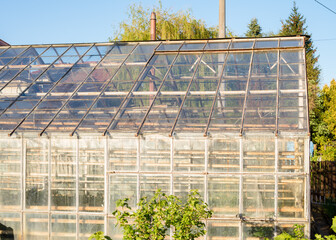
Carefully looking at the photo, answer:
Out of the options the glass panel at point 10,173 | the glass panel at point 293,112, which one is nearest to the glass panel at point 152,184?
the glass panel at point 293,112

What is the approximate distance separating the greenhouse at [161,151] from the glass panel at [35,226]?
0.02 meters

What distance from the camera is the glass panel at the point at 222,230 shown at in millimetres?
10234

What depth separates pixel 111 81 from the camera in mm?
13406

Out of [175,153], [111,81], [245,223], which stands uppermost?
[111,81]

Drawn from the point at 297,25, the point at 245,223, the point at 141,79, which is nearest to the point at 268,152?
the point at 245,223

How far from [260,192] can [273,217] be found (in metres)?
0.63

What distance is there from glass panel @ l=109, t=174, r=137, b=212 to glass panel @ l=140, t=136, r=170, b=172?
479 mm

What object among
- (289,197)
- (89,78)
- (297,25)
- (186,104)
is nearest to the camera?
(289,197)

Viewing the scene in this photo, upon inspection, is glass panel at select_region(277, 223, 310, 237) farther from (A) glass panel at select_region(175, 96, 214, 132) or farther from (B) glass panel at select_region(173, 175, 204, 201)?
(A) glass panel at select_region(175, 96, 214, 132)

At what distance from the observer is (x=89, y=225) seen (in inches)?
422

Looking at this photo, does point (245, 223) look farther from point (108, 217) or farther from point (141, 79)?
point (141, 79)

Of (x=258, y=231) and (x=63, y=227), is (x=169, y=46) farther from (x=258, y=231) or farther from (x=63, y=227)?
(x=258, y=231)

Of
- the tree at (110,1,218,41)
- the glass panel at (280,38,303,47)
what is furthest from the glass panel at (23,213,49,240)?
the tree at (110,1,218,41)

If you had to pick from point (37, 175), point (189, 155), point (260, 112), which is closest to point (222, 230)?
point (189, 155)
